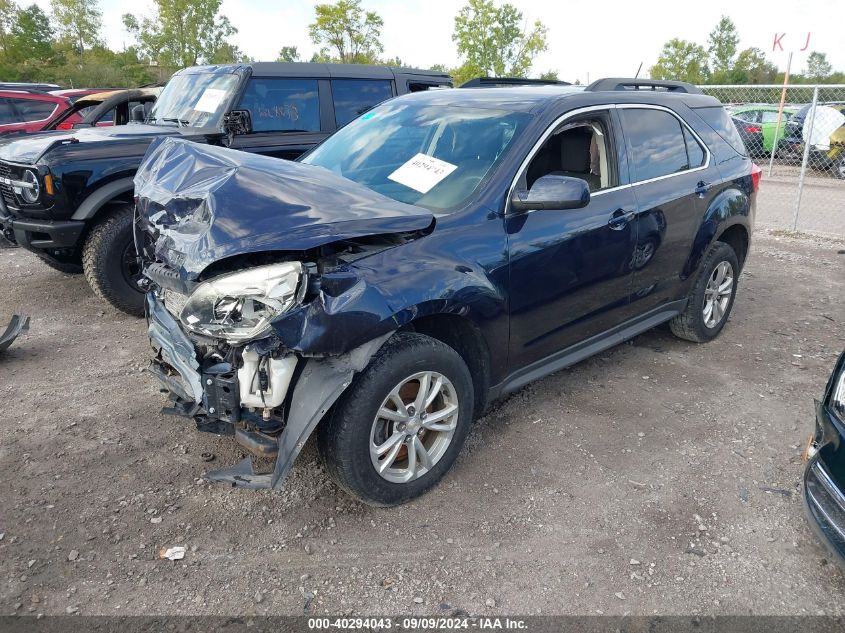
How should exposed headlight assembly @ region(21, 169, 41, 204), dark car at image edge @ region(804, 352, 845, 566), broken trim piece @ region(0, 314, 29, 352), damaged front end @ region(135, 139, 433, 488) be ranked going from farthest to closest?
exposed headlight assembly @ region(21, 169, 41, 204)
broken trim piece @ region(0, 314, 29, 352)
damaged front end @ region(135, 139, 433, 488)
dark car at image edge @ region(804, 352, 845, 566)

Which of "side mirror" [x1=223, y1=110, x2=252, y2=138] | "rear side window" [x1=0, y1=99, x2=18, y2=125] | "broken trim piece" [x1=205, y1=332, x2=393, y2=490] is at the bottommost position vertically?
"broken trim piece" [x1=205, y1=332, x2=393, y2=490]

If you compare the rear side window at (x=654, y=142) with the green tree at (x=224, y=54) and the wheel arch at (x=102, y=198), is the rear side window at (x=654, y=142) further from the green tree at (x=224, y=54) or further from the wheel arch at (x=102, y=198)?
the green tree at (x=224, y=54)

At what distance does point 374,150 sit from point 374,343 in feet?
5.19

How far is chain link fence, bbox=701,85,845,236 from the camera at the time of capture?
919cm

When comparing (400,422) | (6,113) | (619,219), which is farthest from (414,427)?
(6,113)

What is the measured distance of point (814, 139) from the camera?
9008 mm

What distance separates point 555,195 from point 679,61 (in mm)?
43463

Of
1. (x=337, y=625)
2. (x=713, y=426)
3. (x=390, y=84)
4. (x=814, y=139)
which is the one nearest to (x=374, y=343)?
(x=337, y=625)

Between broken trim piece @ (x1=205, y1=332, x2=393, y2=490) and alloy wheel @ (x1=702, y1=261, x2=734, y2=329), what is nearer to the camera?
broken trim piece @ (x1=205, y1=332, x2=393, y2=490)

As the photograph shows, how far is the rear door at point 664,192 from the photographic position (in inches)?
151

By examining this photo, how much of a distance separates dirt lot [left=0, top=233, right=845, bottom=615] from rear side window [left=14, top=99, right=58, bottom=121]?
869 centimetres

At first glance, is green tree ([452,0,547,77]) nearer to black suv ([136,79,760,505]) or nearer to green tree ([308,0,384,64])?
green tree ([308,0,384,64])

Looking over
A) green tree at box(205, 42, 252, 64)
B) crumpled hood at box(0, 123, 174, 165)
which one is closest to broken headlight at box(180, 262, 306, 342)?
crumpled hood at box(0, 123, 174, 165)

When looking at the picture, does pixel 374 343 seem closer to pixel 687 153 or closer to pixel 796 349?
pixel 687 153
